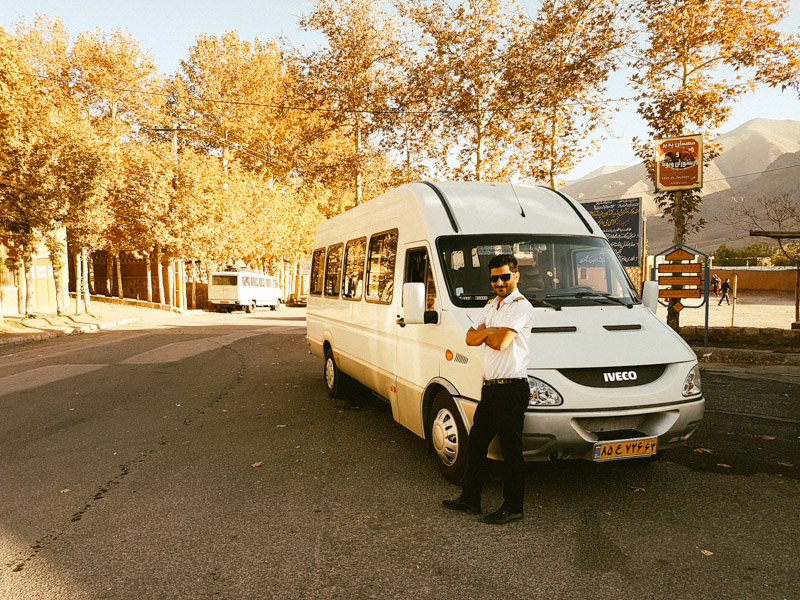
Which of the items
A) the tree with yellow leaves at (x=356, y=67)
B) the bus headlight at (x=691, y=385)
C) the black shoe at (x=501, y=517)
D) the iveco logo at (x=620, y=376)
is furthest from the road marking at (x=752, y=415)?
A: the tree with yellow leaves at (x=356, y=67)

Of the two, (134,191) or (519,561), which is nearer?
(519,561)

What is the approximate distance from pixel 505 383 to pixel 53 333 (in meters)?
19.4

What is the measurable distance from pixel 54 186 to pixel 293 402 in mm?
16331

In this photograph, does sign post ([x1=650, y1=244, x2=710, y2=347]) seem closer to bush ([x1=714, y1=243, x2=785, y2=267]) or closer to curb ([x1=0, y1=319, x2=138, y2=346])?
curb ([x1=0, y1=319, x2=138, y2=346])

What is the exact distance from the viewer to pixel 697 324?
19344 mm

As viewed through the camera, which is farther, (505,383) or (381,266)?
(381,266)

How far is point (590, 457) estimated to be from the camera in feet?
14.0

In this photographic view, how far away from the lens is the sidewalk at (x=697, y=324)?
1213 cm

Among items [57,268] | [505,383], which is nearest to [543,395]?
[505,383]

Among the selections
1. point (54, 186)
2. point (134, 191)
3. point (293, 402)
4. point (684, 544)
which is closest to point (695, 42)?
point (293, 402)

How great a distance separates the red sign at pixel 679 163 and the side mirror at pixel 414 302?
11.3 m

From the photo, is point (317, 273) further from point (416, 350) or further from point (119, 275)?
point (119, 275)

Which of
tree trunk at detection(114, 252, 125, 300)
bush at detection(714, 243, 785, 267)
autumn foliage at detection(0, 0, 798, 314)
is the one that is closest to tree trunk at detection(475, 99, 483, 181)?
autumn foliage at detection(0, 0, 798, 314)

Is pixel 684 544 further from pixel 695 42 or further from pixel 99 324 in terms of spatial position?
pixel 99 324
